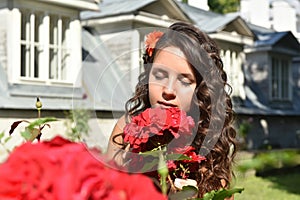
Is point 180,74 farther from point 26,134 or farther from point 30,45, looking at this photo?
point 30,45

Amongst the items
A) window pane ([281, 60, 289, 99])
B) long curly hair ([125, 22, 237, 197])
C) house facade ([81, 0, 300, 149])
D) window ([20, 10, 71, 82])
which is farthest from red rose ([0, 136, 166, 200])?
window pane ([281, 60, 289, 99])

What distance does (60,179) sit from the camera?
391 mm

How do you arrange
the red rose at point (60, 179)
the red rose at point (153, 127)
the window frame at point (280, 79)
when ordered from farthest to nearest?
the window frame at point (280, 79), the red rose at point (153, 127), the red rose at point (60, 179)

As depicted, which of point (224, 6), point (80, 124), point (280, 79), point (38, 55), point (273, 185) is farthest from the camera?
point (224, 6)

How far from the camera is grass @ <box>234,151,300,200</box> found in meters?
8.82

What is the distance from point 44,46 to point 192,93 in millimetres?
7767

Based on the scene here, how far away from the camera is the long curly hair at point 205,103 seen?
1202 millimetres

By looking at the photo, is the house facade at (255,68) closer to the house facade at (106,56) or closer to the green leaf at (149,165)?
the house facade at (106,56)

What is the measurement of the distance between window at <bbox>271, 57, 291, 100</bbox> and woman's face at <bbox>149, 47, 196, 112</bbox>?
48.5ft

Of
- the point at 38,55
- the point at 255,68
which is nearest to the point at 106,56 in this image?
the point at 38,55

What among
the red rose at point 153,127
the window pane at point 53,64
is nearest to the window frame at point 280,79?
the window pane at point 53,64

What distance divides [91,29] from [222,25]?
133 inches

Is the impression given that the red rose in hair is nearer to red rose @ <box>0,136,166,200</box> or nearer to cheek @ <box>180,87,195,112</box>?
cheek @ <box>180,87,195,112</box>

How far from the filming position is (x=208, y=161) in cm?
145
